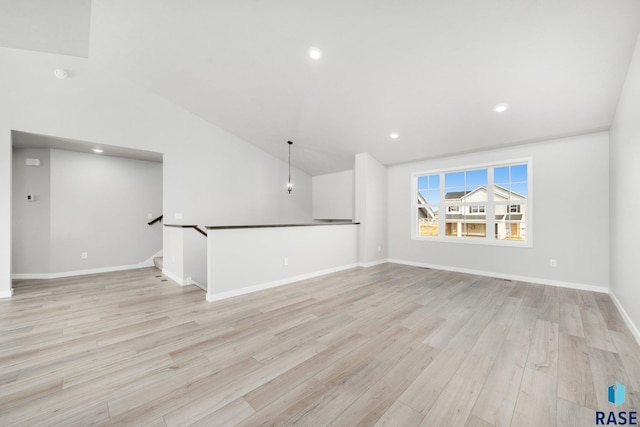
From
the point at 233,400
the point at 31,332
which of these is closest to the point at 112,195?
the point at 31,332

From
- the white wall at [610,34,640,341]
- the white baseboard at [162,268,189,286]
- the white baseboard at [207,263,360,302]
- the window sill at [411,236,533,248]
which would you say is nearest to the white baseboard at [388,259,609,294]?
the white wall at [610,34,640,341]

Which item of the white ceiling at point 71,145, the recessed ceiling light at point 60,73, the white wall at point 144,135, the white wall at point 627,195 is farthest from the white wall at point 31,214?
the white wall at point 627,195

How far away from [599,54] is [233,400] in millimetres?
4382

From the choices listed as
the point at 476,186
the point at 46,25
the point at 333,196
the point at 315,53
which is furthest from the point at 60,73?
the point at 476,186

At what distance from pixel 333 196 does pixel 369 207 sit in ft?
5.07

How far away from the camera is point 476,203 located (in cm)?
503

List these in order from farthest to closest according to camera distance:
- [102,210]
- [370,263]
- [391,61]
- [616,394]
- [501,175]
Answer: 1. [370,263]
2. [102,210]
3. [501,175]
4. [391,61]
5. [616,394]

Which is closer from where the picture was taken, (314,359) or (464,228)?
(314,359)

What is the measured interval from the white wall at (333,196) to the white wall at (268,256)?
147 centimetres

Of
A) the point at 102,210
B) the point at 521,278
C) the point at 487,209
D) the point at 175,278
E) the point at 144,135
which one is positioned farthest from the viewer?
the point at 102,210

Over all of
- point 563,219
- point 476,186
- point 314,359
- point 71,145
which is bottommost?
point 314,359

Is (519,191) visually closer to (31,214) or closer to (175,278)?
(175,278)

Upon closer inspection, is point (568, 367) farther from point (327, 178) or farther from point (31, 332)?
point (327, 178)

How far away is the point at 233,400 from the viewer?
5.16 feet
